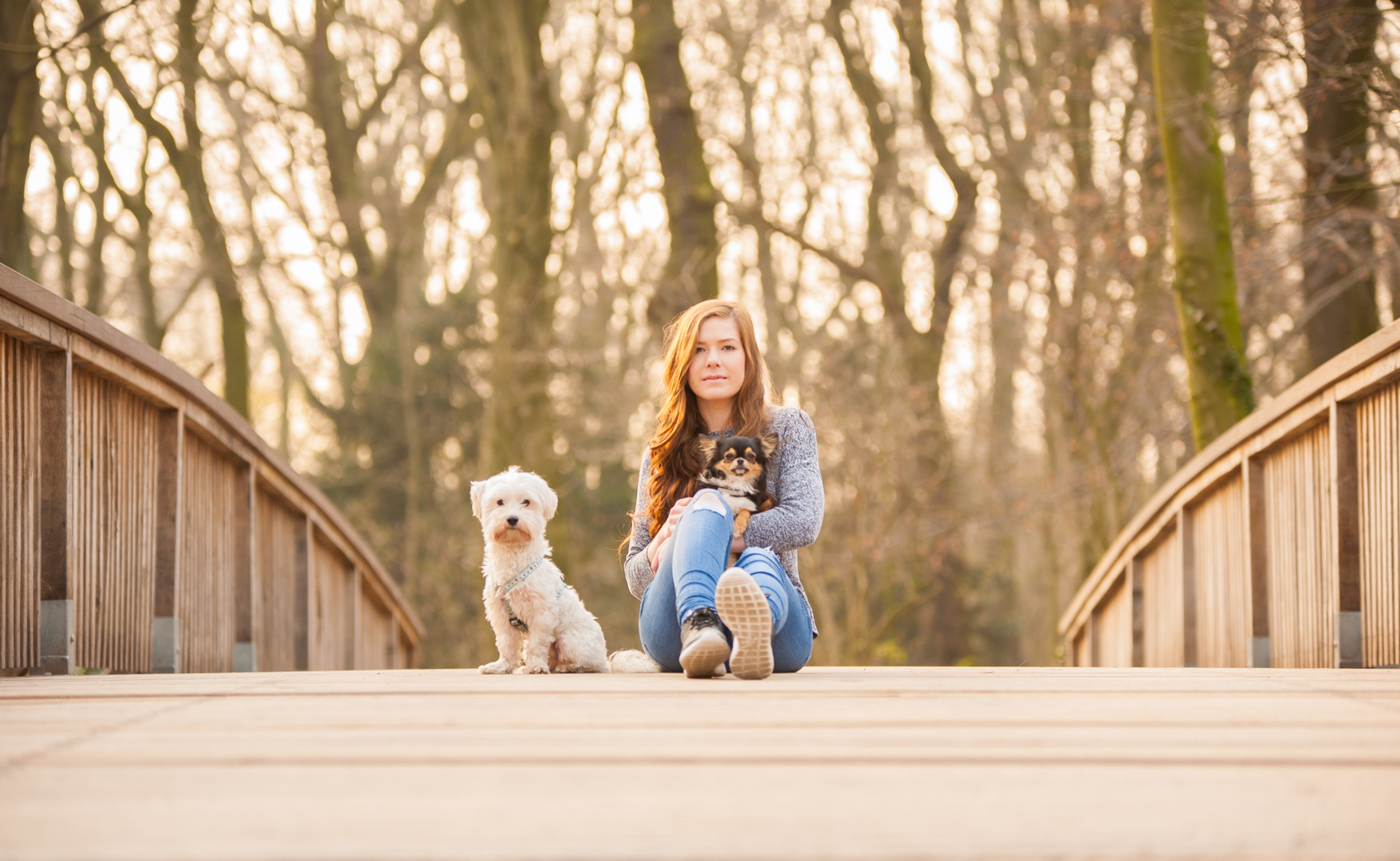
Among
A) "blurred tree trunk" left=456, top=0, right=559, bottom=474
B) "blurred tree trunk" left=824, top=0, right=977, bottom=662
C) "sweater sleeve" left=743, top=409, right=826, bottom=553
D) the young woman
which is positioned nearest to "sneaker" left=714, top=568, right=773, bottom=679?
the young woman

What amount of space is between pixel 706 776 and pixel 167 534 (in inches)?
168

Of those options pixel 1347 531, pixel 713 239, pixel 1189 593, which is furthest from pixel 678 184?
pixel 1347 531

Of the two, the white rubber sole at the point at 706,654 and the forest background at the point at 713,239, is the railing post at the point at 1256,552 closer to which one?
the forest background at the point at 713,239

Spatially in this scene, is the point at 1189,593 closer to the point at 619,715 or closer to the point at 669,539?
the point at 669,539

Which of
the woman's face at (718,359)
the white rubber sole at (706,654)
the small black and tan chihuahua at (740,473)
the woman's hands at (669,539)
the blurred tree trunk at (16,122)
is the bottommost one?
the white rubber sole at (706,654)

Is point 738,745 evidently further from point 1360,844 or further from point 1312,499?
point 1312,499

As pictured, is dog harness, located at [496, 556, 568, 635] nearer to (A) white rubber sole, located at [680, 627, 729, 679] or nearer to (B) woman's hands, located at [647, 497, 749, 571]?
(B) woman's hands, located at [647, 497, 749, 571]

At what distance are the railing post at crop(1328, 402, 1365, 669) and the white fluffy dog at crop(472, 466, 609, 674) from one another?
2.81 metres

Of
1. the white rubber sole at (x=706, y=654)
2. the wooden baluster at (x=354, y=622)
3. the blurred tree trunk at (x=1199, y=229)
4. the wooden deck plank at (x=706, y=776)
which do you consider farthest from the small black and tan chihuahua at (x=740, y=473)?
the wooden baluster at (x=354, y=622)

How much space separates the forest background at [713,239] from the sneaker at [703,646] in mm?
5189

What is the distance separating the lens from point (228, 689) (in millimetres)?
3250

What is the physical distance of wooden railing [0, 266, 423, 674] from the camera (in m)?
4.34

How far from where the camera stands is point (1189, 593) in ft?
23.1

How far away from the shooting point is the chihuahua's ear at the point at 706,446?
433cm
